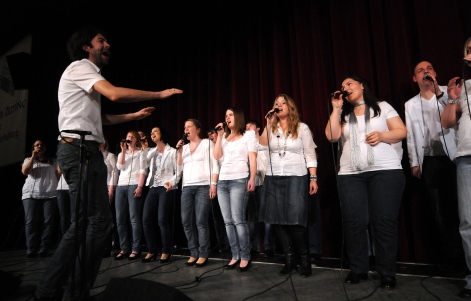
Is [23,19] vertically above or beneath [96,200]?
above

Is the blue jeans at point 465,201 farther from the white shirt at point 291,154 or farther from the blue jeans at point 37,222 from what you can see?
the blue jeans at point 37,222

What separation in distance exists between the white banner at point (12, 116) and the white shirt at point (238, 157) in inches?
192

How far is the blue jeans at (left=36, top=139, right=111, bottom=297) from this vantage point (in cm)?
179

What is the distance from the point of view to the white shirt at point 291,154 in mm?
2887

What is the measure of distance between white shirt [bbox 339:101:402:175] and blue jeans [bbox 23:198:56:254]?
4.56 metres

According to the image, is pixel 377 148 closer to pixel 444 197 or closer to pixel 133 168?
pixel 444 197

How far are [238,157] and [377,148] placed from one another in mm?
1411

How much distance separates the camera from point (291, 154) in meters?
2.91

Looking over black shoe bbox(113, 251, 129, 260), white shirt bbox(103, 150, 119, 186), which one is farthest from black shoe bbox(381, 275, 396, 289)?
white shirt bbox(103, 150, 119, 186)

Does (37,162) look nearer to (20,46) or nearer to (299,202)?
(20,46)

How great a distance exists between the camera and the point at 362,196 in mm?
2402

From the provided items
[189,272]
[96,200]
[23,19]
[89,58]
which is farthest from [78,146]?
[23,19]

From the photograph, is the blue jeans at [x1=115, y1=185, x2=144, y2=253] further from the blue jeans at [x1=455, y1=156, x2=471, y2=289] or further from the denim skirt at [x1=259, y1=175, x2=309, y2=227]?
the blue jeans at [x1=455, y1=156, x2=471, y2=289]

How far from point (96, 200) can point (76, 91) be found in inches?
27.5
